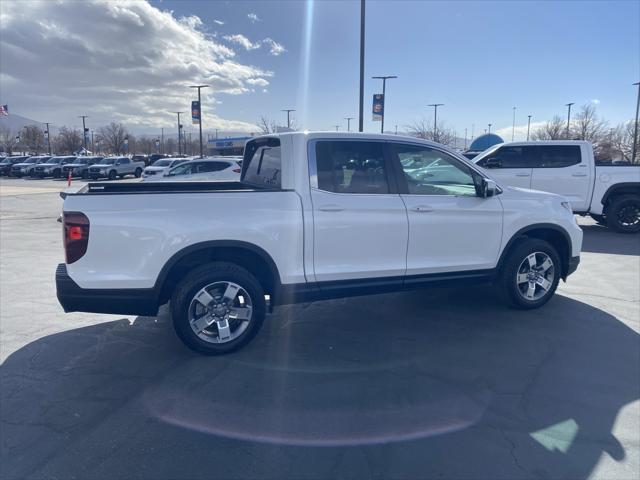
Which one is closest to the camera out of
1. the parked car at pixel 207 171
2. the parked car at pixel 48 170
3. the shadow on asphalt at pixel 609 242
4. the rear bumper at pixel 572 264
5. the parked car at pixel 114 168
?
the rear bumper at pixel 572 264

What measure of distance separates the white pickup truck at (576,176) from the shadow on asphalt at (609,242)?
310mm

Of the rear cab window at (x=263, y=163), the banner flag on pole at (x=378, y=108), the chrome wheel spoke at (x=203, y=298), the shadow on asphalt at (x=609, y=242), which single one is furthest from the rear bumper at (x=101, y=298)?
the banner flag on pole at (x=378, y=108)

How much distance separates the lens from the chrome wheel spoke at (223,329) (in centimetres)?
409

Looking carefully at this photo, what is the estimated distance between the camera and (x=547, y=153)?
10.8 metres

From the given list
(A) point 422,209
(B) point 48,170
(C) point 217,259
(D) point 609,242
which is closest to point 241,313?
(C) point 217,259

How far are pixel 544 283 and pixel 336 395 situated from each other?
3.16 meters

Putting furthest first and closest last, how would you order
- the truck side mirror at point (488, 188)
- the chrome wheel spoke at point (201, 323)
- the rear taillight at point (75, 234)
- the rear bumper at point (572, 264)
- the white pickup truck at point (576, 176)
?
1. the white pickup truck at point (576, 176)
2. the rear bumper at point (572, 264)
3. the truck side mirror at point (488, 188)
4. the chrome wheel spoke at point (201, 323)
5. the rear taillight at point (75, 234)

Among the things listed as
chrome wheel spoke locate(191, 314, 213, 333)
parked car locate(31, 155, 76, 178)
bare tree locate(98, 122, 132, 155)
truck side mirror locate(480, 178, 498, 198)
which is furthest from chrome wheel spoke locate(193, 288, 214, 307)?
bare tree locate(98, 122, 132, 155)

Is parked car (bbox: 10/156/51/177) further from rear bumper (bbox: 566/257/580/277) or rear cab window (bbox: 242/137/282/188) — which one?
rear bumper (bbox: 566/257/580/277)

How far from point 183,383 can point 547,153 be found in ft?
32.8

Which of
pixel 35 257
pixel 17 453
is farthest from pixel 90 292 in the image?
pixel 35 257

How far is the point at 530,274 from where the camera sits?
5.29m

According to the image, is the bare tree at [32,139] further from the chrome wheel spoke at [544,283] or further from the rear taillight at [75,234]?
the chrome wheel spoke at [544,283]

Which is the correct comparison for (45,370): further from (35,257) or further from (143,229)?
(35,257)
